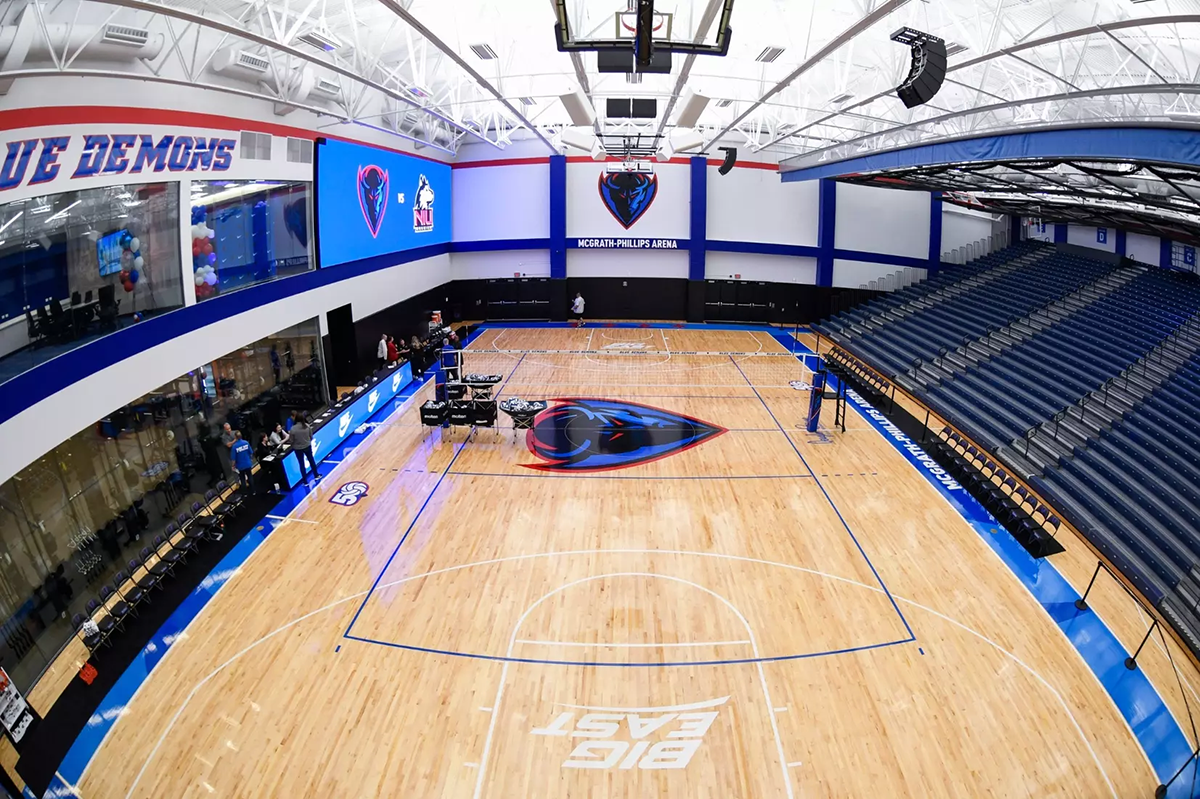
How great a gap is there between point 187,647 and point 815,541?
9.04 metres

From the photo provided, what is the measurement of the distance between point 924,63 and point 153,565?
1277 centimetres

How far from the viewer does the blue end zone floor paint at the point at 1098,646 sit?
6.66 metres

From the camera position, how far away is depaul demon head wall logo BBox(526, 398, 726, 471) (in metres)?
13.8

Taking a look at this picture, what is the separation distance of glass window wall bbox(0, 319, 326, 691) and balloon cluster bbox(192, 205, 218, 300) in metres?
1.44

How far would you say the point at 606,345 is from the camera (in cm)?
2369

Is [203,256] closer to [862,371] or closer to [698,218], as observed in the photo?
[862,371]

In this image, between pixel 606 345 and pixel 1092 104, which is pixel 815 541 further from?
pixel 606 345

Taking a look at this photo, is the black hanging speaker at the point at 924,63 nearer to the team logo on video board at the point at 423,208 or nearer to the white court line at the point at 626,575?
the white court line at the point at 626,575

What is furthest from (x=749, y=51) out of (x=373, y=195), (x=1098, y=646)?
(x=373, y=195)

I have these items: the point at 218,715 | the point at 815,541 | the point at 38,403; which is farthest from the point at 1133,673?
the point at 38,403

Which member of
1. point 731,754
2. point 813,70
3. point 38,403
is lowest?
point 731,754

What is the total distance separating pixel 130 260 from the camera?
1024cm

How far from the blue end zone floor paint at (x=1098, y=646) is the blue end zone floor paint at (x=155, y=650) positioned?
415 inches

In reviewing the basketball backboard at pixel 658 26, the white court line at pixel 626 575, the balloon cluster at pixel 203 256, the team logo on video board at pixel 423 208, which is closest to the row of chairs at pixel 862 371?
the white court line at pixel 626 575
